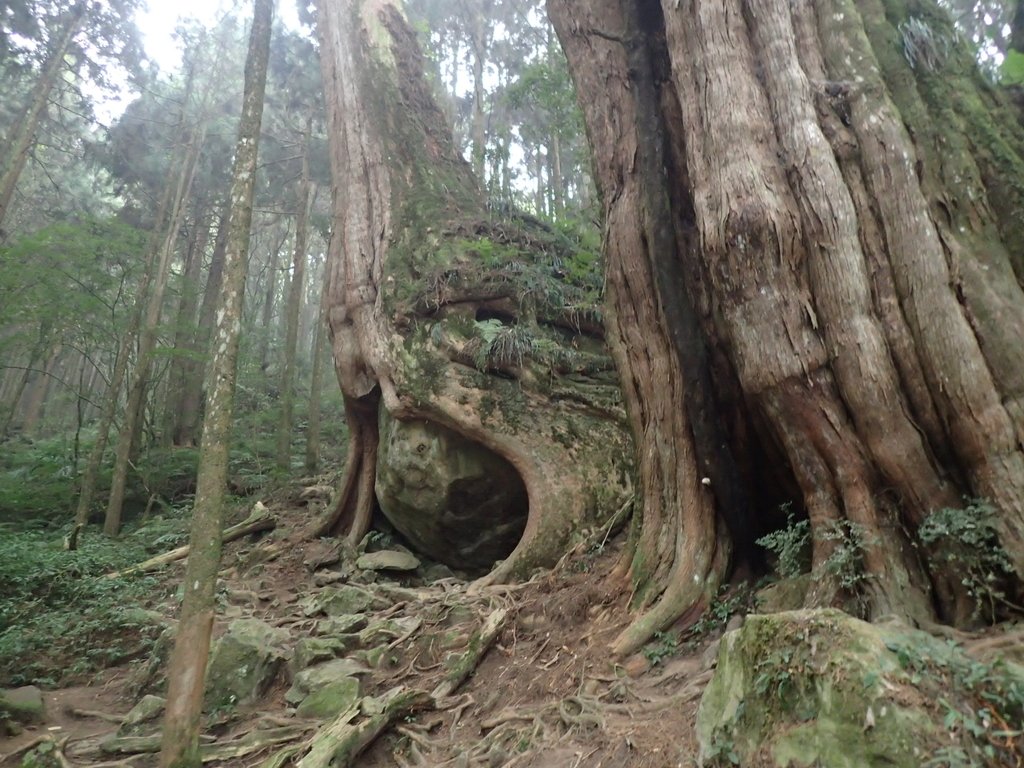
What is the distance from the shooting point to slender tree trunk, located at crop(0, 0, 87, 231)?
1039 cm

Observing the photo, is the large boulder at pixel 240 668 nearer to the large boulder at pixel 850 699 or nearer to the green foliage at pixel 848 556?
the large boulder at pixel 850 699

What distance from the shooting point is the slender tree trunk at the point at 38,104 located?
34.1ft

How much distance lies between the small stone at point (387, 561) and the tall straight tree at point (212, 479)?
3153mm

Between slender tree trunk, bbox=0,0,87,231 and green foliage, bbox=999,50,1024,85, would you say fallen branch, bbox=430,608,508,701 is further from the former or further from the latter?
slender tree trunk, bbox=0,0,87,231

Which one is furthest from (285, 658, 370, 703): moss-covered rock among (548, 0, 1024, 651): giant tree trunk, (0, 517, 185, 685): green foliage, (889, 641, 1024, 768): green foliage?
(889, 641, 1024, 768): green foliage

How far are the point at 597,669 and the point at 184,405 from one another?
13.8m

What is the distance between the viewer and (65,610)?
279 inches

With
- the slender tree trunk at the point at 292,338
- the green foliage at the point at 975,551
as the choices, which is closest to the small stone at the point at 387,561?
the slender tree trunk at the point at 292,338

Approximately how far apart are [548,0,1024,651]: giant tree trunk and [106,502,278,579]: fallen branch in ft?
23.1

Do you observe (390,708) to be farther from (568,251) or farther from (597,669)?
(568,251)

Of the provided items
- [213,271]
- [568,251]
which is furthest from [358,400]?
[213,271]

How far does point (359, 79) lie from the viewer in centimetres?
1065

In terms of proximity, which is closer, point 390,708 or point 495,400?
point 390,708

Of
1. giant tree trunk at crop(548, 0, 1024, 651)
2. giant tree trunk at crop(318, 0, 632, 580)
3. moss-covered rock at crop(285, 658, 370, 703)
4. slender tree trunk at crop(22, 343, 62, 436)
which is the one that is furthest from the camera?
slender tree trunk at crop(22, 343, 62, 436)
